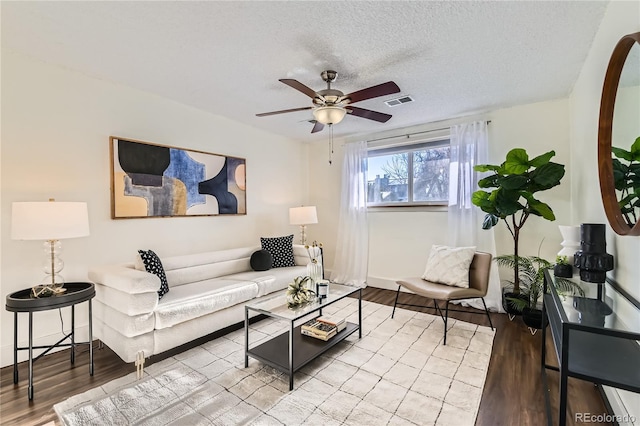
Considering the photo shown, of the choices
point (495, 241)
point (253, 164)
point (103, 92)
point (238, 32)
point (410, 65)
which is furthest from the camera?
point (253, 164)

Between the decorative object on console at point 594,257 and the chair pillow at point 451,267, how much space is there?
4.00 ft

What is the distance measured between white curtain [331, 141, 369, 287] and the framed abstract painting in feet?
5.64

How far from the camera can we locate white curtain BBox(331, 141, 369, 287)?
4.70 m

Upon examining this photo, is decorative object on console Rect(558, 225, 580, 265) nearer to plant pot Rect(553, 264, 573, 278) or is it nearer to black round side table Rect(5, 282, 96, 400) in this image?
plant pot Rect(553, 264, 573, 278)

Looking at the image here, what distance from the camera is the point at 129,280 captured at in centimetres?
220

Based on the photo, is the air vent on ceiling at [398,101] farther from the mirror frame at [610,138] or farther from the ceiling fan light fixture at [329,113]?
the mirror frame at [610,138]

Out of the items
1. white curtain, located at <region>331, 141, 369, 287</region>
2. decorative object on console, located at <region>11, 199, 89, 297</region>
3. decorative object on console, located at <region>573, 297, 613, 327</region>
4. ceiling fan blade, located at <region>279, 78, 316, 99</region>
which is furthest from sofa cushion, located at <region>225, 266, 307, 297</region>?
decorative object on console, located at <region>573, 297, 613, 327</region>

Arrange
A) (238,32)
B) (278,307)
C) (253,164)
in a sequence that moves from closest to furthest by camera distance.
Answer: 1. (238,32)
2. (278,307)
3. (253,164)

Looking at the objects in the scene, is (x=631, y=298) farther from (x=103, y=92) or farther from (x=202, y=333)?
(x=103, y=92)

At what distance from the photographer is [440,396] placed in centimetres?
190

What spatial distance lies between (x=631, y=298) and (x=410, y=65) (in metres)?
2.26

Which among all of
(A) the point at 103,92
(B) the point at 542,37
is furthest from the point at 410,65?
(A) the point at 103,92

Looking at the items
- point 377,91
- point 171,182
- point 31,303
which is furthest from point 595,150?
point 31,303

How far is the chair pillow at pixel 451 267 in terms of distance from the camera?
9.88 ft
